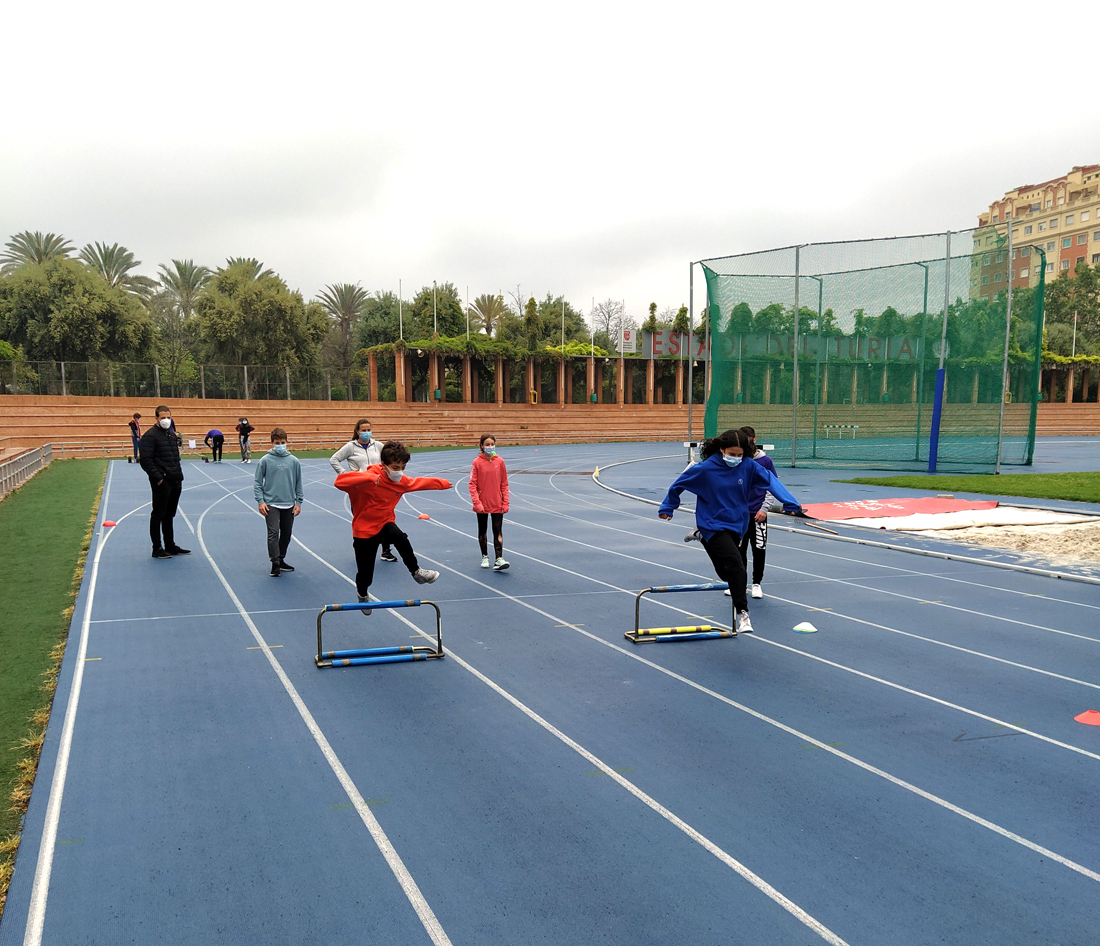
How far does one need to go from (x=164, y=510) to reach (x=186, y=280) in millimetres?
56431

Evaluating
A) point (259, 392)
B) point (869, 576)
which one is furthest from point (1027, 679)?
point (259, 392)

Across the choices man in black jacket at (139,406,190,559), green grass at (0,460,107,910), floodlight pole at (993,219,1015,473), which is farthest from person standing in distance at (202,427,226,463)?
floodlight pole at (993,219,1015,473)

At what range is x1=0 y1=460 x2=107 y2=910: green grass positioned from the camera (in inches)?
185

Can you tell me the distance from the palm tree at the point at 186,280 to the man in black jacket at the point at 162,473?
5518cm

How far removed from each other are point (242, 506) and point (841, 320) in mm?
19851

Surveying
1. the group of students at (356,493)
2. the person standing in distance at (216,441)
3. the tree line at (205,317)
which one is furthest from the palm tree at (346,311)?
the group of students at (356,493)

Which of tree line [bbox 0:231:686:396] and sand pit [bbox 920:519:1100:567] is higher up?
tree line [bbox 0:231:686:396]

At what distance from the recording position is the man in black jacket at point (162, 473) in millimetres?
11320

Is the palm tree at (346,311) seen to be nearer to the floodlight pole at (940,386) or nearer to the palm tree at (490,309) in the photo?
the palm tree at (490,309)

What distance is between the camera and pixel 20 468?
21984mm

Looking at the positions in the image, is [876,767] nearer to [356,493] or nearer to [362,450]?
[356,493]

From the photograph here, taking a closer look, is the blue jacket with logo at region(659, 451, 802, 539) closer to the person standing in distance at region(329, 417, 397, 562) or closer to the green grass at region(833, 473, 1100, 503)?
the person standing in distance at region(329, 417, 397, 562)

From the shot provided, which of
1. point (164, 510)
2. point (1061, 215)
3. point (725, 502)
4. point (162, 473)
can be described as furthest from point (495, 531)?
point (1061, 215)

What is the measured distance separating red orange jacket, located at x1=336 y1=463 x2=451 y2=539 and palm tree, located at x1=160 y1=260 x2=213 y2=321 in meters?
60.3
